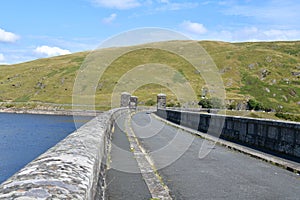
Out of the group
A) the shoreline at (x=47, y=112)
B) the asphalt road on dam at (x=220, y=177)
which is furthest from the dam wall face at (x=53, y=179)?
the shoreline at (x=47, y=112)

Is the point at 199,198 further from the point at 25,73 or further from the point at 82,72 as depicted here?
the point at 25,73

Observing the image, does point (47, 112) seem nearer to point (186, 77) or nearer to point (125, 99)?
point (186, 77)

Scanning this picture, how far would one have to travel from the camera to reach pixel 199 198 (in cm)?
587

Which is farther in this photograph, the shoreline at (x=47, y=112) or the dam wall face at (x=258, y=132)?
the shoreline at (x=47, y=112)

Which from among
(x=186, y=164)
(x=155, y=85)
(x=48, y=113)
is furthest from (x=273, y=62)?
(x=186, y=164)

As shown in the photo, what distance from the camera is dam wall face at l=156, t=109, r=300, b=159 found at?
991 cm

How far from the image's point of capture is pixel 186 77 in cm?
12488

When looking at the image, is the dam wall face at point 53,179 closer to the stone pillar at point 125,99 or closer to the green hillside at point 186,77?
the stone pillar at point 125,99

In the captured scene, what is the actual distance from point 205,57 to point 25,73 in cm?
7398

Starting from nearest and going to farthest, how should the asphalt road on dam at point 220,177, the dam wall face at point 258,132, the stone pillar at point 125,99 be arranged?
1. the asphalt road on dam at point 220,177
2. the dam wall face at point 258,132
3. the stone pillar at point 125,99

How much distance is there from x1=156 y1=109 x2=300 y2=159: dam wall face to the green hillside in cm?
6535

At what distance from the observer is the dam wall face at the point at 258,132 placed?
9.91 meters

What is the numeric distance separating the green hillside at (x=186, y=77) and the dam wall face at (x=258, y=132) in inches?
2573

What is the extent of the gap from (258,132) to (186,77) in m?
113
